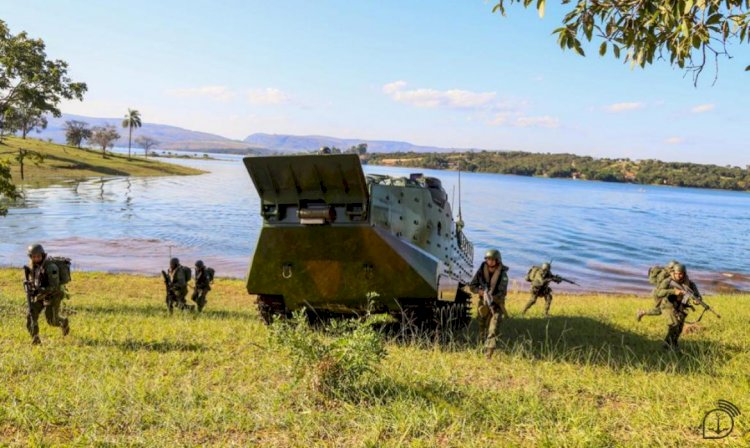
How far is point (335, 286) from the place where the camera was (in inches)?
388

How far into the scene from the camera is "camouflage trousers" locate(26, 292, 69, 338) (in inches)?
351

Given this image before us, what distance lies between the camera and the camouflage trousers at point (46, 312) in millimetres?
8906

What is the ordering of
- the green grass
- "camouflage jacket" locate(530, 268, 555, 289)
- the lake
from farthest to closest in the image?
1. the lake
2. "camouflage jacket" locate(530, 268, 555, 289)
3. the green grass

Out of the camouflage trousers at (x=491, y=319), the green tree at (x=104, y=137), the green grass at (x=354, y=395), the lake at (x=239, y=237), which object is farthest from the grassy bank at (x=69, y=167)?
the camouflage trousers at (x=491, y=319)

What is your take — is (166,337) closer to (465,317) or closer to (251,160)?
(251,160)

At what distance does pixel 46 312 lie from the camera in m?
9.38

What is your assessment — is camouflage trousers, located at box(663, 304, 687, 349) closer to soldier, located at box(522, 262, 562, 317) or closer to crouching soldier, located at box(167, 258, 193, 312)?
soldier, located at box(522, 262, 562, 317)

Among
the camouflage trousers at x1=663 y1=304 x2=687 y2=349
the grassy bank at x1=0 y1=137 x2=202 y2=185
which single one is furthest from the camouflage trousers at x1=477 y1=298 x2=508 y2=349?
the grassy bank at x1=0 y1=137 x2=202 y2=185

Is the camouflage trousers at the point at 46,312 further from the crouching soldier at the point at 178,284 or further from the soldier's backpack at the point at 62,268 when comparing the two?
the crouching soldier at the point at 178,284

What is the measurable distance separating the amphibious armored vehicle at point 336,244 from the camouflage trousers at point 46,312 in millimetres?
3086

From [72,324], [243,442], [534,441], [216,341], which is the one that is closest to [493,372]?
[534,441]

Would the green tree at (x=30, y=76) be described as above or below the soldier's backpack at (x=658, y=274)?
above

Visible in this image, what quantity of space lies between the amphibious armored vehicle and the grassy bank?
6203 cm

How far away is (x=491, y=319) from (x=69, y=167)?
85.2 meters
